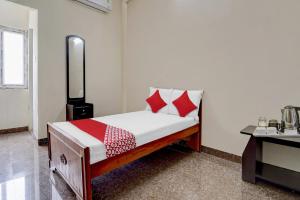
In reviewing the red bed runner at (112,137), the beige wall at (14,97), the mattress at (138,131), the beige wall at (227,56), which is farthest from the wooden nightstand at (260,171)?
the beige wall at (14,97)

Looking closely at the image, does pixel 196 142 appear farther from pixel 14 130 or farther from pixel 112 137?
pixel 14 130

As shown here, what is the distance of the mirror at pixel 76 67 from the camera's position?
3430 millimetres

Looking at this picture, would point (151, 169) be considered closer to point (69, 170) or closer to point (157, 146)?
point (157, 146)

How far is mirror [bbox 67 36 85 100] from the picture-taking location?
11.3ft

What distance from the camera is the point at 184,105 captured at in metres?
2.93

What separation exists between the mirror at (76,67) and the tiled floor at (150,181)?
4.10 feet

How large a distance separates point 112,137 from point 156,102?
1.60 meters

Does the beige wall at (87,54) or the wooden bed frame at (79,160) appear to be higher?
the beige wall at (87,54)

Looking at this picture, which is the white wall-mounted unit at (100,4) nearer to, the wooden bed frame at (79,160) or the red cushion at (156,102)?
the red cushion at (156,102)

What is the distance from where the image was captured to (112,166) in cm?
173

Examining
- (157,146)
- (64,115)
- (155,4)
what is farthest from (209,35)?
(64,115)

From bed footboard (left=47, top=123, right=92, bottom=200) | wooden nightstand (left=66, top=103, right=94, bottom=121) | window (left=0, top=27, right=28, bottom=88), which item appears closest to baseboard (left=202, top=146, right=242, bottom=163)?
bed footboard (left=47, top=123, right=92, bottom=200)

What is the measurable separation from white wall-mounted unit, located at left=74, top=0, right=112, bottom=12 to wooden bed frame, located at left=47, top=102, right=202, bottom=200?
254 centimetres

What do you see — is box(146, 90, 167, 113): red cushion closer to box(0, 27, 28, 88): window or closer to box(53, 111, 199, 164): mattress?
box(53, 111, 199, 164): mattress
